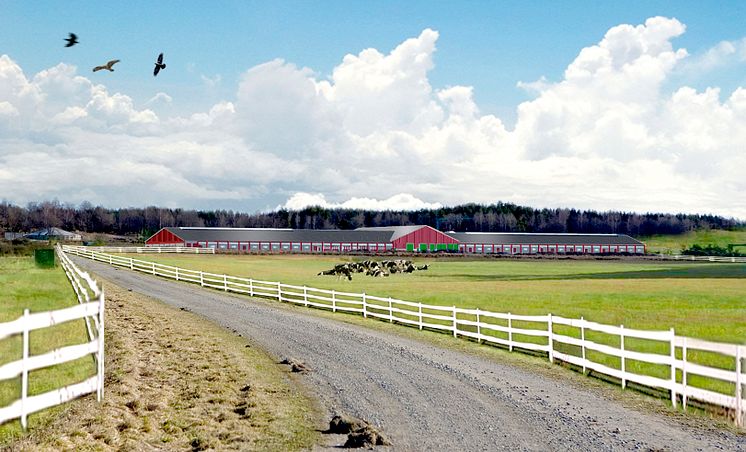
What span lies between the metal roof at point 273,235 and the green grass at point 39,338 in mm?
74845

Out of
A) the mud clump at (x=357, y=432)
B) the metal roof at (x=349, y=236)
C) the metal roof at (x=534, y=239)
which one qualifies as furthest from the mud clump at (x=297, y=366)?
the metal roof at (x=534, y=239)

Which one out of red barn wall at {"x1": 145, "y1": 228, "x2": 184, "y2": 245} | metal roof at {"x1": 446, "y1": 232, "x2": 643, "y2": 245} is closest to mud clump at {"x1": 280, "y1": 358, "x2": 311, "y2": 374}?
red barn wall at {"x1": 145, "y1": 228, "x2": 184, "y2": 245}

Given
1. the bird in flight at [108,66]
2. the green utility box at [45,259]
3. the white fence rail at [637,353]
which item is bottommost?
the white fence rail at [637,353]

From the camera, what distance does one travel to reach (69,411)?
12.4 meters

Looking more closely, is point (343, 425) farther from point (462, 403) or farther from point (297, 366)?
point (297, 366)

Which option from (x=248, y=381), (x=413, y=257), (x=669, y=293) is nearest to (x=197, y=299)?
(x=248, y=381)

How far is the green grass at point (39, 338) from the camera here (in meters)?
13.4

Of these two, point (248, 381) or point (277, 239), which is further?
point (277, 239)

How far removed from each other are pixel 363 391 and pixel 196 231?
115 metres

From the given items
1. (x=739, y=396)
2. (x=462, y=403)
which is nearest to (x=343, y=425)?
(x=462, y=403)

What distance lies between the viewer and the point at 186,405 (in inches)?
532

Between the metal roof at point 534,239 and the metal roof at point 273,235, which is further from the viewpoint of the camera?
the metal roof at point 534,239

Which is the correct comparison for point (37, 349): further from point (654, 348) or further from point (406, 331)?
Answer: point (654, 348)

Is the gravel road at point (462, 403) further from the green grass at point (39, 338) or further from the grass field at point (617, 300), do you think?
the grass field at point (617, 300)
